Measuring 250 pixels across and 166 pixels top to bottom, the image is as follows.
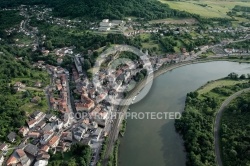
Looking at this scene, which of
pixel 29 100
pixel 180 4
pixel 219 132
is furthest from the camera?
pixel 180 4

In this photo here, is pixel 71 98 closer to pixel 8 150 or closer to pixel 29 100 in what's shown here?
pixel 29 100

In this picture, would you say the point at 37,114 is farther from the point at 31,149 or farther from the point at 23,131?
the point at 31,149

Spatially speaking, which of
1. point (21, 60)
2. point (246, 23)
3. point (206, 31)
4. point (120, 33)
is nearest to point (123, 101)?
point (21, 60)

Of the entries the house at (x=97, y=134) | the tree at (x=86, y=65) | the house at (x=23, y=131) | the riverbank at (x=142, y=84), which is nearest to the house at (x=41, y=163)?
the house at (x=23, y=131)

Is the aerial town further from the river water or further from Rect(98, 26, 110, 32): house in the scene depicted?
the river water

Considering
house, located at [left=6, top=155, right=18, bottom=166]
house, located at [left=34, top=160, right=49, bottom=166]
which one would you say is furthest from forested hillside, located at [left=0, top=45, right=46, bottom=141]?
house, located at [left=34, top=160, right=49, bottom=166]

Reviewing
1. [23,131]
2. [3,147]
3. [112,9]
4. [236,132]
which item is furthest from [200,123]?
[112,9]

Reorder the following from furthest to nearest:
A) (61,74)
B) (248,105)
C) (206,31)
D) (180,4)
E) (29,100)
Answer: (180,4) < (206,31) < (61,74) < (29,100) < (248,105)
